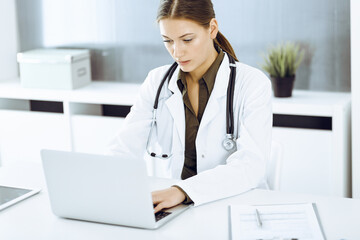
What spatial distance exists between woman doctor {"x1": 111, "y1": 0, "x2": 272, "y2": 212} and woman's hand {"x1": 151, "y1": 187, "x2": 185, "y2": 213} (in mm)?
111

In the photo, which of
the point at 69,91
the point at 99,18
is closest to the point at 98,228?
the point at 69,91

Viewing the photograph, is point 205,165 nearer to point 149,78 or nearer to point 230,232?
point 149,78

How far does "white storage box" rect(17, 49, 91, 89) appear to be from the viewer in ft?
10.9

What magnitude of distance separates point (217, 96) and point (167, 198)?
527 millimetres

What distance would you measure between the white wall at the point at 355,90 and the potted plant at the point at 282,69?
353mm

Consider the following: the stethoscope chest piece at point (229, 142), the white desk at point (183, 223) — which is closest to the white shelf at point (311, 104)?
the stethoscope chest piece at point (229, 142)

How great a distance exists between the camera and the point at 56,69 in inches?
132

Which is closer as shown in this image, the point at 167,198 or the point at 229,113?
the point at 167,198

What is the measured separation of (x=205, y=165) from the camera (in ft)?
6.55

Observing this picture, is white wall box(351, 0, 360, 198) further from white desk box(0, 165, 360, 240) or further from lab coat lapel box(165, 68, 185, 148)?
white desk box(0, 165, 360, 240)

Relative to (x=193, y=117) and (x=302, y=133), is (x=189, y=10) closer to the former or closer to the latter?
(x=193, y=117)

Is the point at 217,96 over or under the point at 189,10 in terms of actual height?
under

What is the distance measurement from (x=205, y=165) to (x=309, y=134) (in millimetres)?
962

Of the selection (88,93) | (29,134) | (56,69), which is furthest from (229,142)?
(29,134)
